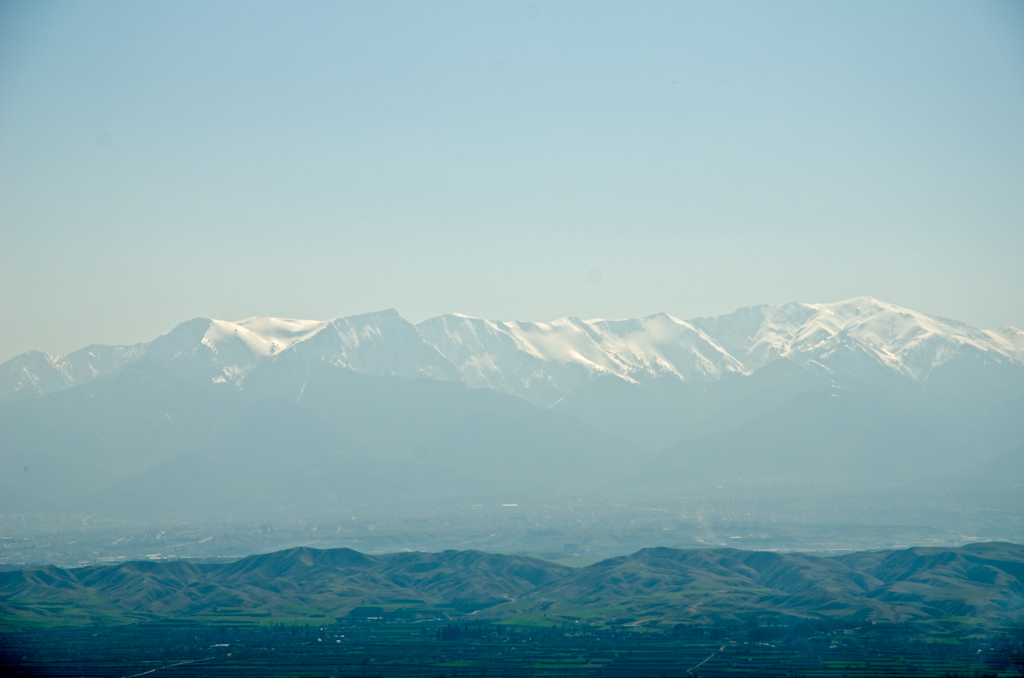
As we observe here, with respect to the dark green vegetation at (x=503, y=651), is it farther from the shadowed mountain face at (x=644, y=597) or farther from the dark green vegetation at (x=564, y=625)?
the shadowed mountain face at (x=644, y=597)

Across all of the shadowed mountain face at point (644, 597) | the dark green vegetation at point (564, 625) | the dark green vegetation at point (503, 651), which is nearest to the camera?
the dark green vegetation at point (503, 651)

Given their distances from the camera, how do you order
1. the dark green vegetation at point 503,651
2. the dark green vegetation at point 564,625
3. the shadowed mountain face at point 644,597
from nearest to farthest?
1. the dark green vegetation at point 503,651
2. the dark green vegetation at point 564,625
3. the shadowed mountain face at point 644,597

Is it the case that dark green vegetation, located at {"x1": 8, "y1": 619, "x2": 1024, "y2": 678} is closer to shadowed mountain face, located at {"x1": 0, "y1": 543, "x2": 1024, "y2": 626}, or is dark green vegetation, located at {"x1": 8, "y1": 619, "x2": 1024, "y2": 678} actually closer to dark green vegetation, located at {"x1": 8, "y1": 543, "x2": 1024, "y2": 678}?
dark green vegetation, located at {"x1": 8, "y1": 543, "x2": 1024, "y2": 678}

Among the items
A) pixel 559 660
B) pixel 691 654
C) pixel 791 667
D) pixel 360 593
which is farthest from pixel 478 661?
pixel 360 593

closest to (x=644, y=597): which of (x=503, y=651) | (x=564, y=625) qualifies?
(x=564, y=625)

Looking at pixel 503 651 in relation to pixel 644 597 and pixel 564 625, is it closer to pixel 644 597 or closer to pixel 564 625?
pixel 564 625

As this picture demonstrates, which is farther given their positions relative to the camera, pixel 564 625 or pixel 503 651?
pixel 564 625

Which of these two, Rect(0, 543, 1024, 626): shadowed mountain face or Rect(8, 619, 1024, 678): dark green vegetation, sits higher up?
Rect(0, 543, 1024, 626): shadowed mountain face

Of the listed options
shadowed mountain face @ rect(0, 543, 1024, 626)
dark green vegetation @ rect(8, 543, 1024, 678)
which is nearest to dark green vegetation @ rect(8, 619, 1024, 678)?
dark green vegetation @ rect(8, 543, 1024, 678)

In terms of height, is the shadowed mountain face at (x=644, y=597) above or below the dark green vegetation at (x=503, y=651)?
above

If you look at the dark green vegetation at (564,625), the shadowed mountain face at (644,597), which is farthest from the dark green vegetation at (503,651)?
the shadowed mountain face at (644,597)

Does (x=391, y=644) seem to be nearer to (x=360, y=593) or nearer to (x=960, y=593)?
(x=360, y=593)
